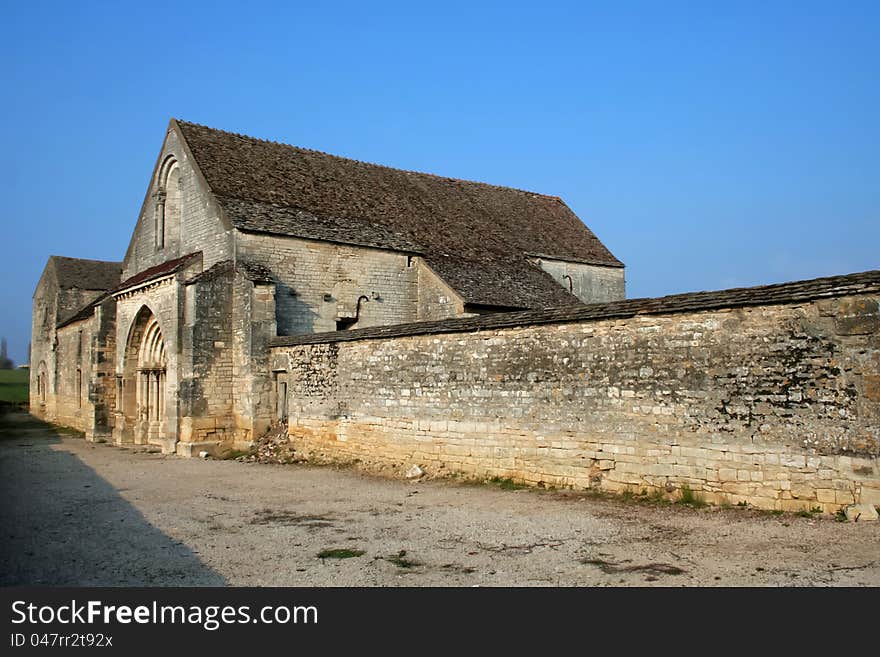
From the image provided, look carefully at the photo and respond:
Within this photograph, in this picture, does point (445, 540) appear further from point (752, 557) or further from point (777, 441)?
point (777, 441)

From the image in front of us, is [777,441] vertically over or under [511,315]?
under

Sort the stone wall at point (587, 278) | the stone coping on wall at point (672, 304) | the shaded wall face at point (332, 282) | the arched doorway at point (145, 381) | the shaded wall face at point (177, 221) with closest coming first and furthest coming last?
the stone coping on wall at point (672, 304), the shaded wall face at point (332, 282), the shaded wall face at point (177, 221), the arched doorway at point (145, 381), the stone wall at point (587, 278)

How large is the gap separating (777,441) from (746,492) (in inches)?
30.1

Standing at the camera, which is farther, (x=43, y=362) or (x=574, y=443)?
(x=43, y=362)

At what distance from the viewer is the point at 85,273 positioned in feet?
127

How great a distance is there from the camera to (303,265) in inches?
800

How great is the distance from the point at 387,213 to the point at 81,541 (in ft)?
55.0

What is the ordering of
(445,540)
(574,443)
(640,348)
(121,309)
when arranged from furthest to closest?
(121,309)
(574,443)
(640,348)
(445,540)

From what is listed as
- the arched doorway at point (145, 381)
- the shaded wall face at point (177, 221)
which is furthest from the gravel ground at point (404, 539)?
the arched doorway at point (145, 381)

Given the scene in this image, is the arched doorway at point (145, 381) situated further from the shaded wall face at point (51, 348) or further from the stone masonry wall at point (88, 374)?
the shaded wall face at point (51, 348)

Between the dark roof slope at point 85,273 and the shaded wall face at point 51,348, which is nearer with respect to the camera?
the shaded wall face at point 51,348

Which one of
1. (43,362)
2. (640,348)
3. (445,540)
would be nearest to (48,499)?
(445,540)

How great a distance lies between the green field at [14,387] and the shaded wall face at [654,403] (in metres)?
45.2

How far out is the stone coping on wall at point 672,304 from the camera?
835 centimetres
